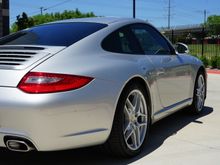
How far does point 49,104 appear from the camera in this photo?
3.39 m

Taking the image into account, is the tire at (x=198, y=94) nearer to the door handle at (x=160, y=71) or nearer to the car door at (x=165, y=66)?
the car door at (x=165, y=66)

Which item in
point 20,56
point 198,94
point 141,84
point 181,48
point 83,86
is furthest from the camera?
point 198,94

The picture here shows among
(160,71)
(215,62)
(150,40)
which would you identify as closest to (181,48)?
(150,40)

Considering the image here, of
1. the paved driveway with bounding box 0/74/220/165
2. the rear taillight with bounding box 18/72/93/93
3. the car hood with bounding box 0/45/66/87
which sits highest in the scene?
the car hood with bounding box 0/45/66/87

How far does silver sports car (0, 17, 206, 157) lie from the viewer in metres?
3.43

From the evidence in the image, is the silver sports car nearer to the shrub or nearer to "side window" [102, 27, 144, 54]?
"side window" [102, 27, 144, 54]

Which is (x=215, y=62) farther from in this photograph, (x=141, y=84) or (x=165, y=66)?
(x=141, y=84)

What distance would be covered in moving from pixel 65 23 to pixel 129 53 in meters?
0.88

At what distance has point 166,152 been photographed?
4547 millimetres

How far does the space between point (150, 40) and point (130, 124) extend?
1338 mm

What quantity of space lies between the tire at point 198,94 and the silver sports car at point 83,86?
1.21m

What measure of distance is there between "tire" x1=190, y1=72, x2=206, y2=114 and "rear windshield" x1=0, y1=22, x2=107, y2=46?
2.42 metres

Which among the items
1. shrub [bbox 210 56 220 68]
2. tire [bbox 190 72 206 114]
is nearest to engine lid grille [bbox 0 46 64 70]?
tire [bbox 190 72 206 114]

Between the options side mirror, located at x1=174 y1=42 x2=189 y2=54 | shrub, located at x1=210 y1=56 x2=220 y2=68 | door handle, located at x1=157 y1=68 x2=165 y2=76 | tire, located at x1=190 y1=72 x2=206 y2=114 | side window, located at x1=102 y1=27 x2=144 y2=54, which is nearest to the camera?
side window, located at x1=102 y1=27 x2=144 y2=54
